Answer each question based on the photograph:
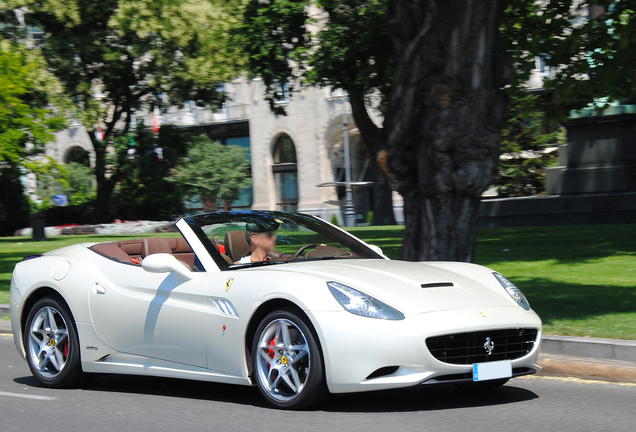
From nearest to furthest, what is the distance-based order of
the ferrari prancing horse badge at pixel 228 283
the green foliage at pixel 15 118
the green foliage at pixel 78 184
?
the ferrari prancing horse badge at pixel 228 283 < the green foliage at pixel 15 118 < the green foliage at pixel 78 184

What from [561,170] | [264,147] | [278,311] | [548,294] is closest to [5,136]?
[548,294]

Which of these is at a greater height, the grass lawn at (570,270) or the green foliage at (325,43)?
the green foliage at (325,43)

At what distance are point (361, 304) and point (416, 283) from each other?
508mm

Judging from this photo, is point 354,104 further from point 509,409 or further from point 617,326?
point 509,409

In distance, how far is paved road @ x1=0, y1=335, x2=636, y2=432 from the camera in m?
4.98

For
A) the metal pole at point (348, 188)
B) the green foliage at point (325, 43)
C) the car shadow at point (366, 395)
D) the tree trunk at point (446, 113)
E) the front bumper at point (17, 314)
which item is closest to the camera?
the car shadow at point (366, 395)

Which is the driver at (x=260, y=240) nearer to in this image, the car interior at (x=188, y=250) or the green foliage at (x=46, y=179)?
the car interior at (x=188, y=250)

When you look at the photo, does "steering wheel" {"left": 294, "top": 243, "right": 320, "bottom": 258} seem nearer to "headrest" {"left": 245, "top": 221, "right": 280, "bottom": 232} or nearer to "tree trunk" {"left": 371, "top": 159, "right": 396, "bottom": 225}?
"headrest" {"left": 245, "top": 221, "right": 280, "bottom": 232}

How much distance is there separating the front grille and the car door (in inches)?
64.9

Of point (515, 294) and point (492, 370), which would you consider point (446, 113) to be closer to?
point (515, 294)

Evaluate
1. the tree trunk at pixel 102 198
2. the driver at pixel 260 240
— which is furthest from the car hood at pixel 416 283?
the tree trunk at pixel 102 198

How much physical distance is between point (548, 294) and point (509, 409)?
4.74 meters

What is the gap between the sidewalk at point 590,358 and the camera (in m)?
6.31

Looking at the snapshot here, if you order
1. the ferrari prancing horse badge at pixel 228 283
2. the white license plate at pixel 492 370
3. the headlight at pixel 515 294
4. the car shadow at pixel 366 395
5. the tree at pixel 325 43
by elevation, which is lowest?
the car shadow at pixel 366 395
